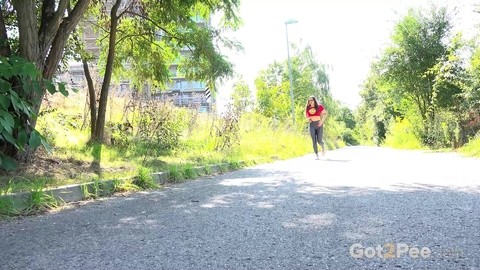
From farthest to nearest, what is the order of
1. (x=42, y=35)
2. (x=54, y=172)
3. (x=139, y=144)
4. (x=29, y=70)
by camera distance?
(x=139, y=144) < (x=42, y=35) < (x=54, y=172) < (x=29, y=70)

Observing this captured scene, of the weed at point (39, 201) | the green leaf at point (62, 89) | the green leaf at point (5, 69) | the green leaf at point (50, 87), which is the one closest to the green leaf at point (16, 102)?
the green leaf at point (5, 69)

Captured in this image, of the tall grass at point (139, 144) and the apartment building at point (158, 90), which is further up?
the apartment building at point (158, 90)

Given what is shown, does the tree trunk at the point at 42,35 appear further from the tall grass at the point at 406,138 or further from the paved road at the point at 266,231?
the tall grass at the point at 406,138

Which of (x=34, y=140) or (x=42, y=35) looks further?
(x=42, y=35)

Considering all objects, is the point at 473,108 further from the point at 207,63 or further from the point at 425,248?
the point at 425,248

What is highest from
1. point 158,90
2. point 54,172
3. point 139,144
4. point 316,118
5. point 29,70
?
point 158,90

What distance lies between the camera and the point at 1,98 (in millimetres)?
4754

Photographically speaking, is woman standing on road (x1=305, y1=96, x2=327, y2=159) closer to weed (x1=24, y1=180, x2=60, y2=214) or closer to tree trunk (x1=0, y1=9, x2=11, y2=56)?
tree trunk (x1=0, y1=9, x2=11, y2=56)

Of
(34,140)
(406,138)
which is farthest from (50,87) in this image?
(406,138)

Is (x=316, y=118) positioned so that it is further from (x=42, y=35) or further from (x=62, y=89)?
(x=62, y=89)

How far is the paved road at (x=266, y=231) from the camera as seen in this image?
292 centimetres

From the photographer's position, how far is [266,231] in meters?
3.71

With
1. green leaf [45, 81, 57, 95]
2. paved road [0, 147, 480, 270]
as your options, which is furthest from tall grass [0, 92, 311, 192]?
paved road [0, 147, 480, 270]

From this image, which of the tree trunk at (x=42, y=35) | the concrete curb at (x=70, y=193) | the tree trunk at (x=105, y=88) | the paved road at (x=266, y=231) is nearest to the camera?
the paved road at (x=266, y=231)
